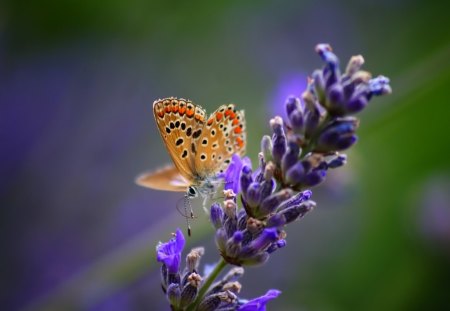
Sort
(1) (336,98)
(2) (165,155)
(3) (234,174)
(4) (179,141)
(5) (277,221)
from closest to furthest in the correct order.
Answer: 1. (1) (336,98)
2. (5) (277,221)
3. (3) (234,174)
4. (4) (179,141)
5. (2) (165,155)

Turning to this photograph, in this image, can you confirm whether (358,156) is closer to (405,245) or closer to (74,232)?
(405,245)

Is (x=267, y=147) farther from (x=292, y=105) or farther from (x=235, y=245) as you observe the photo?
(x=235, y=245)

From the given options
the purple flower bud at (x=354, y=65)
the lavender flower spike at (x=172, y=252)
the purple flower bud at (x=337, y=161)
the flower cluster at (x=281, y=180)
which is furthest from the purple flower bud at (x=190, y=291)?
the purple flower bud at (x=354, y=65)

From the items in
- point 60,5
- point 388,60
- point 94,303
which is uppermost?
point 60,5

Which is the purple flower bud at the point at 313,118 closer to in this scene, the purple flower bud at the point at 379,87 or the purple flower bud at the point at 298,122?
the purple flower bud at the point at 298,122

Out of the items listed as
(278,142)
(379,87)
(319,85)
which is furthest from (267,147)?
(379,87)

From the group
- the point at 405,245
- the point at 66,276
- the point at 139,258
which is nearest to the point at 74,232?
the point at 66,276
